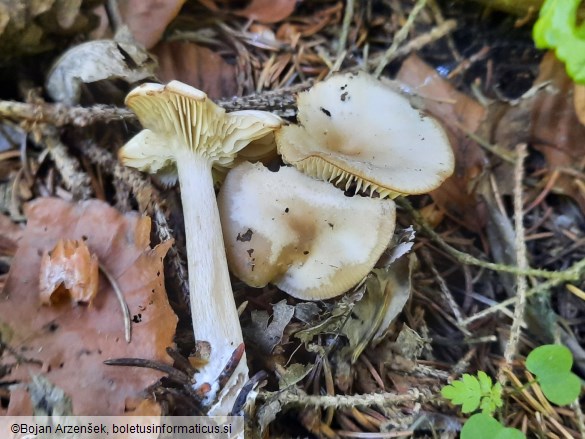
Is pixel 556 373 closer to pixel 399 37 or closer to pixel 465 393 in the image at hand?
pixel 465 393

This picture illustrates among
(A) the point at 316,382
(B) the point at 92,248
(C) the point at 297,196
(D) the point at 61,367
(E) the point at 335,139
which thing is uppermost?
(E) the point at 335,139

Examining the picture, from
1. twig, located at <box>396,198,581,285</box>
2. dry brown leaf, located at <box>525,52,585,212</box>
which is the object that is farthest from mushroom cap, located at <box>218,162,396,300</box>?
dry brown leaf, located at <box>525,52,585,212</box>

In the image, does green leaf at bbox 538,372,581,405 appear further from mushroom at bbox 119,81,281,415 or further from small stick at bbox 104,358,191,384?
small stick at bbox 104,358,191,384

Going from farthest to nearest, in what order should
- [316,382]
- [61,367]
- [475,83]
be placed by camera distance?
[475,83], [316,382], [61,367]

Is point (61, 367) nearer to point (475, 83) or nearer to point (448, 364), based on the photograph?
point (448, 364)

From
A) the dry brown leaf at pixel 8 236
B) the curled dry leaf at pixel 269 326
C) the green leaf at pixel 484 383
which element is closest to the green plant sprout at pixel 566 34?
the green leaf at pixel 484 383

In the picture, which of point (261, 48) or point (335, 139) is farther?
point (261, 48)

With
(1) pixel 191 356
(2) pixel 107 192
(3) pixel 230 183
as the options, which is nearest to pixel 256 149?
(3) pixel 230 183

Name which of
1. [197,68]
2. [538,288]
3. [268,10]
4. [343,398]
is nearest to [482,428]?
[343,398]
